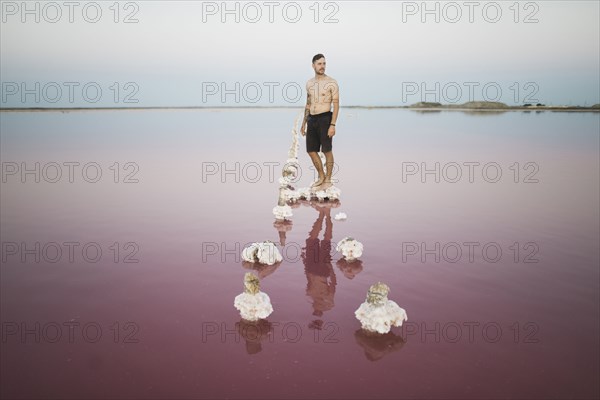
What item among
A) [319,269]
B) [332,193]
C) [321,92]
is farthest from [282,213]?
[321,92]

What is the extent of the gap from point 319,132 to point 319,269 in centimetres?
407

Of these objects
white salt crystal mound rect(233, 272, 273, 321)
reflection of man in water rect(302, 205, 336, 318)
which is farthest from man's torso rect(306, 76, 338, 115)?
white salt crystal mound rect(233, 272, 273, 321)

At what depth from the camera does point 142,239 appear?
606 cm

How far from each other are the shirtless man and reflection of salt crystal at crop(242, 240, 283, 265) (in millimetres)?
3614

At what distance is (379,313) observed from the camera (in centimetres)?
360

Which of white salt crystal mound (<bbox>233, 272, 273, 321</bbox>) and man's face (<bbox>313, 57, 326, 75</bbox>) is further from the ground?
man's face (<bbox>313, 57, 326, 75</bbox>)

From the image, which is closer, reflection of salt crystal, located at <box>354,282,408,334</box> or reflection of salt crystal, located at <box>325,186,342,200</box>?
reflection of salt crystal, located at <box>354,282,408,334</box>

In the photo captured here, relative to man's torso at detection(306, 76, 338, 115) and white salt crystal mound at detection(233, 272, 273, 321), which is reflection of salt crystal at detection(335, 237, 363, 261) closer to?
white salt crystal mound at detection(233, 272, 273, 321)

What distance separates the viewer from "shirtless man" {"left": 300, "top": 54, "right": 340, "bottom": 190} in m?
8.13

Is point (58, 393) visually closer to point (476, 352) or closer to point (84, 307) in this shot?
point (84, 307)

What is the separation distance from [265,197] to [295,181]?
2210mm

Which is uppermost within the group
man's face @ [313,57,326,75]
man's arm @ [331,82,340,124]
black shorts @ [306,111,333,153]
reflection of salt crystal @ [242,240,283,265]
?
man's face @ [313,57,326,75]

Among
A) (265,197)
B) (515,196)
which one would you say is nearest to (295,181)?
(265,197)

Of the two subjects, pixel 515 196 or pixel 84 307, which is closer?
pixel 84 307
